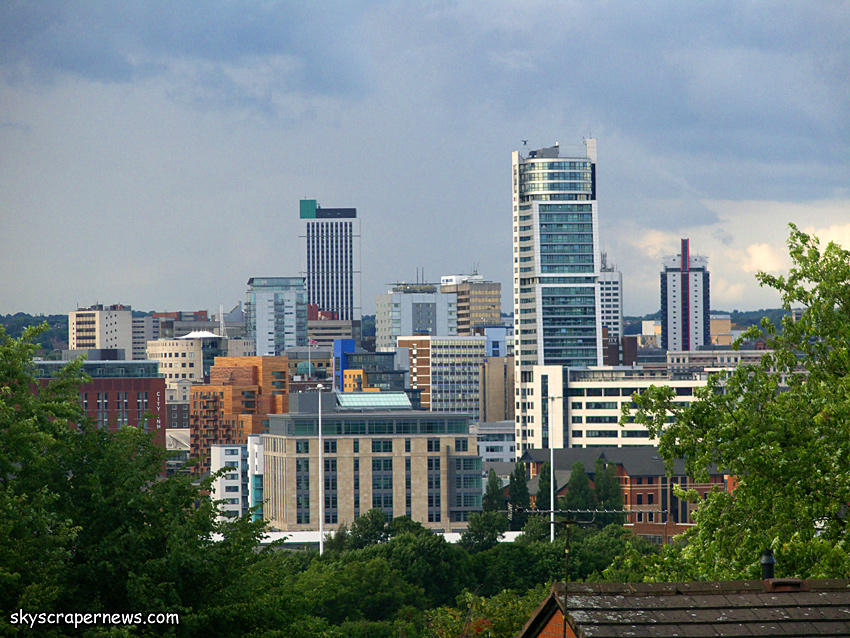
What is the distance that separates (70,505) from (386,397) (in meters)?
154

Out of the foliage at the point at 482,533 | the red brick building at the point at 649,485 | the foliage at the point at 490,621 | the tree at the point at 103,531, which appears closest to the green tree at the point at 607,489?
the red brick building at the point at 649,485

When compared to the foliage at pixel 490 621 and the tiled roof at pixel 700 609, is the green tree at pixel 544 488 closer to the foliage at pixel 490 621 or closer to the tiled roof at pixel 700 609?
the foliage at pixel 490 621

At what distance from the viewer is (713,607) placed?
14.1 metres

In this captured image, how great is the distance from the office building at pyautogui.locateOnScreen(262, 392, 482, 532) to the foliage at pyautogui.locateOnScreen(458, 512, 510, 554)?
43986 mm

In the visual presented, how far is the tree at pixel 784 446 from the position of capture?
26359 mm

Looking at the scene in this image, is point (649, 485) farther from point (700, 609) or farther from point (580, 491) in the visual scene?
point (700, 609)

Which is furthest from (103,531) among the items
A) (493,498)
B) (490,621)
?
(493,498)

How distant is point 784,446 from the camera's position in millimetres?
28609

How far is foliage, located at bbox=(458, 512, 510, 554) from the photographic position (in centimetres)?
11931

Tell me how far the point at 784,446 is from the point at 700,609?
51.3ft

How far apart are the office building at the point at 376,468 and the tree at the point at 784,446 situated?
135307 millimetres

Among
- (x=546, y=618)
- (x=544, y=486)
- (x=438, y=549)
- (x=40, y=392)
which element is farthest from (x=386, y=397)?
(x=546, y=618)

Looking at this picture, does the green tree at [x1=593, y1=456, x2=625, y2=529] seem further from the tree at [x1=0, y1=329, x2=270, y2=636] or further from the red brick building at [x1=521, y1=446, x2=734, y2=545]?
the tree at [x1=0, y1=329, x2=270, y2=636]

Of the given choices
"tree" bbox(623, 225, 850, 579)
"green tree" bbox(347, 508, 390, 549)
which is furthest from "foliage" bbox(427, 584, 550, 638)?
"green tree" bbox(347, 508, 390, 549)
